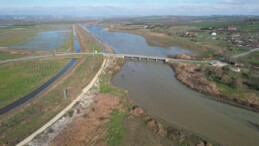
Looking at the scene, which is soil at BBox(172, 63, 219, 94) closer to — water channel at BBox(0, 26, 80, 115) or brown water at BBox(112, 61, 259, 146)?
brown water at BBox(112, 61, 259, 146)

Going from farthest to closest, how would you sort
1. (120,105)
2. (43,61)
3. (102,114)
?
(43,61) < (120,105) < (102,114)

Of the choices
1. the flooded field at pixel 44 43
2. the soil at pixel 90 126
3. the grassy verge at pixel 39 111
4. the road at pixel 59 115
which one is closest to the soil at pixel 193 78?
the soil at pixel 90 126

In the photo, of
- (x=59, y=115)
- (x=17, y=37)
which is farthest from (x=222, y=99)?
(x=17, y=37)

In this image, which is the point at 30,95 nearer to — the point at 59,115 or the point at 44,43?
the point at 59,115

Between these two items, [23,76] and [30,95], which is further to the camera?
[23,76]

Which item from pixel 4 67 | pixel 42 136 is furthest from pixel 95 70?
pixel 42 136

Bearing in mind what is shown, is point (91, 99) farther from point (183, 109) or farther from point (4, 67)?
point (4, 67)

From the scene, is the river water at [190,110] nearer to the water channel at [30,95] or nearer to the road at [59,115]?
the road at [59,115]

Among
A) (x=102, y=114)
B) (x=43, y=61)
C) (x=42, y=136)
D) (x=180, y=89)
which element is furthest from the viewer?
(x=43, y=61)
